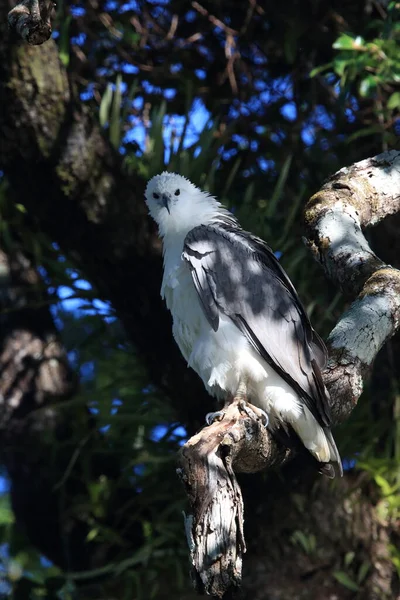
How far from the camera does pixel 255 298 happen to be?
11.4 ft

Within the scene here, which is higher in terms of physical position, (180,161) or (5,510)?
(180,161)

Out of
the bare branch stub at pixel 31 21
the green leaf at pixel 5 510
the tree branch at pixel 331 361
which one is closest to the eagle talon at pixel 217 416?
the tree branch at pixel 331 361

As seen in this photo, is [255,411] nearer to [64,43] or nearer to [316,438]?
[316,438]

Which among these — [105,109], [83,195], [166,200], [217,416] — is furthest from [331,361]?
[105,109]

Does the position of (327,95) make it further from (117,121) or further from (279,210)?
(117,121)

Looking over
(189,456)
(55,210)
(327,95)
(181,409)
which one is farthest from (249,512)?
(327,95)

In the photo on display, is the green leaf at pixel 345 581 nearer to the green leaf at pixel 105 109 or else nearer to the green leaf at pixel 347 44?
the green leaf at pixel 347 44

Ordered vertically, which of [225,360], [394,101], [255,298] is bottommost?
[225,360]

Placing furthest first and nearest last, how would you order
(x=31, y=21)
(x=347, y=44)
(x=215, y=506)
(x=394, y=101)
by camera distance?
(x=394, y=101) → (x=347, y=44) → (x=31, y=21) → (x=215, y=506)

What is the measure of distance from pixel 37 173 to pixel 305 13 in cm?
207

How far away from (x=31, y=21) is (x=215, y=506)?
149 centimetres

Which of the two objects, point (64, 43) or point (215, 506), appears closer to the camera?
point (215, 506)

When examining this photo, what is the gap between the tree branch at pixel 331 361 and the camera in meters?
2.17

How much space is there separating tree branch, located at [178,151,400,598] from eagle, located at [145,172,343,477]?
20 centimetres
